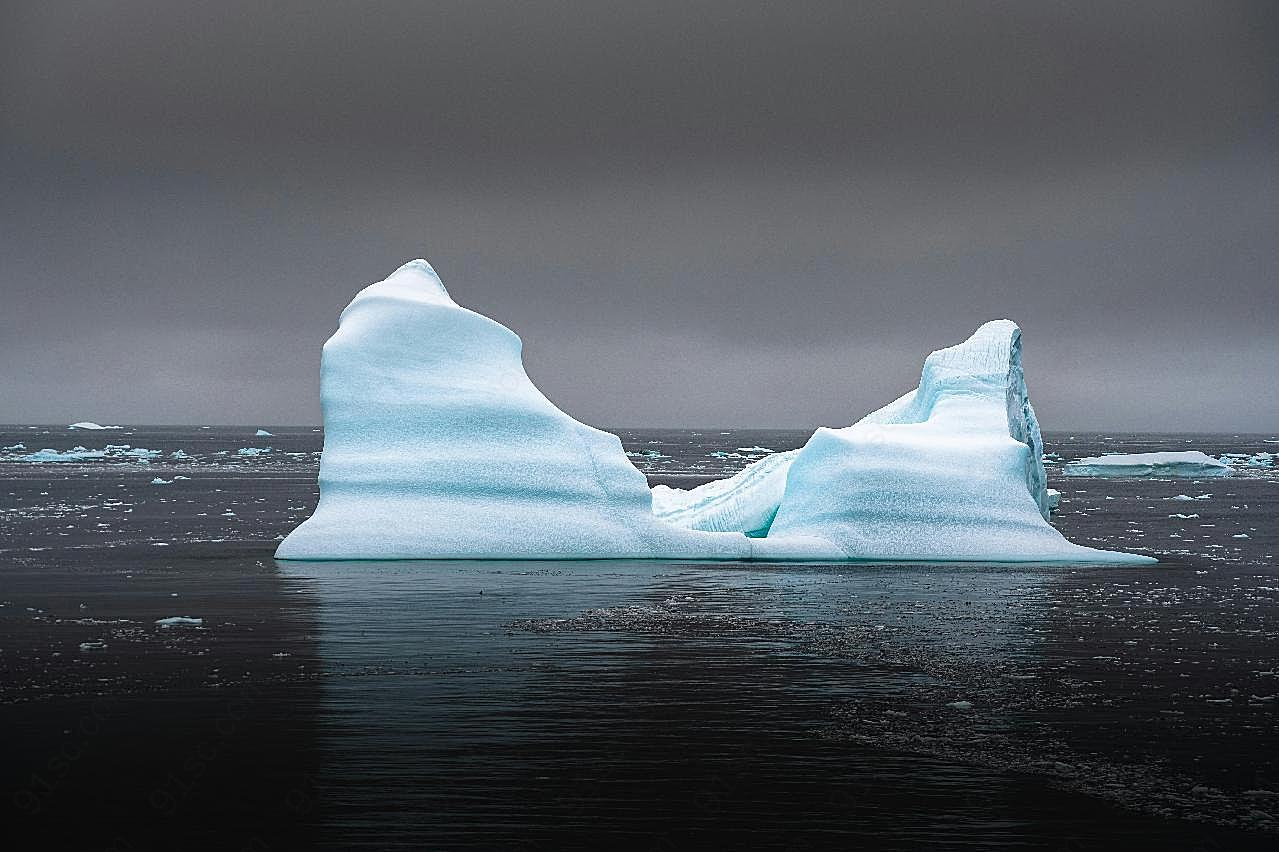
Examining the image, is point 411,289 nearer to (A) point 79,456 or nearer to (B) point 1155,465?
(B) point 1155,465

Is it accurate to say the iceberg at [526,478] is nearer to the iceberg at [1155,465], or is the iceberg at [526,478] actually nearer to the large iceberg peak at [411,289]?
the large iceberg peak at [411,289]

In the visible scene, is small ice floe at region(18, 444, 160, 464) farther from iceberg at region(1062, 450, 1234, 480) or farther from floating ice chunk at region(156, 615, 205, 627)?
floating ice chunk at region(156, 615, 205, 627)

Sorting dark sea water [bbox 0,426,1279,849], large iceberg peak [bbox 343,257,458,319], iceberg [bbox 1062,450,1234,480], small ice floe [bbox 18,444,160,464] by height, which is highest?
large iceberg peak [bbox 343,257,458,319]

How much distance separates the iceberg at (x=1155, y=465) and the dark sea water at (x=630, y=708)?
47.3 m

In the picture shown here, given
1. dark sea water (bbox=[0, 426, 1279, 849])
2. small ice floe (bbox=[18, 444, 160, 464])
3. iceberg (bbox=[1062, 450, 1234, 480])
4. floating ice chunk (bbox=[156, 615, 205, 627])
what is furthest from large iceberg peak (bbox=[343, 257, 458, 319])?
small ice floe (bbox=[18, 444, 160, 464])

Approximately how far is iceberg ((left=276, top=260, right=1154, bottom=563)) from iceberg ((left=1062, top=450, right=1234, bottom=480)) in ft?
145

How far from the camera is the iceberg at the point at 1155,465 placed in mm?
67625

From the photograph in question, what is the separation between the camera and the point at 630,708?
40.0 ft

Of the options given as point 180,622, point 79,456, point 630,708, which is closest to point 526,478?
point 180,622

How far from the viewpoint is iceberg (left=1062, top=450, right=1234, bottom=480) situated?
67.6 metres

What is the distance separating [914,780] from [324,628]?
8567 mm

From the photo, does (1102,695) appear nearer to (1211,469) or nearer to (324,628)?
(324,628)

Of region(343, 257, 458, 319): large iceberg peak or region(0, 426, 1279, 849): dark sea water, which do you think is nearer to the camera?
region(0, 426, 1279, 849): dark sea water

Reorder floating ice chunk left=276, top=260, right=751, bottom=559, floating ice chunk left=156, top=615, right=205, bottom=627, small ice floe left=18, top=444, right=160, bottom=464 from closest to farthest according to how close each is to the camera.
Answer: floating ice chunk left=156, top=615, right=205, bottom=627
floating ice chunk left=276, top=260, right=751, bottom=559
small ice floe left=18, top=444, right=160, bottom=464
